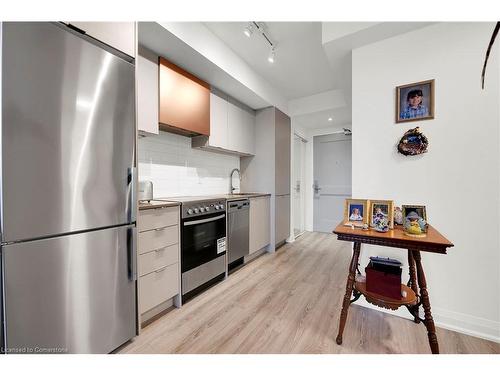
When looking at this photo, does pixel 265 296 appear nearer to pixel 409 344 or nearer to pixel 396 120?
pixel 409 344

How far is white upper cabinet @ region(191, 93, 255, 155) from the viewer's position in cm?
268

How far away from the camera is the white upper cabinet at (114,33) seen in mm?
1196

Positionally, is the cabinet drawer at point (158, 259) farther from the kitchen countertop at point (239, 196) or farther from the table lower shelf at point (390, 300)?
the table lower shelf at point (390, 300)

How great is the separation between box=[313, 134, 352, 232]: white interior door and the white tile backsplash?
249 centimetres

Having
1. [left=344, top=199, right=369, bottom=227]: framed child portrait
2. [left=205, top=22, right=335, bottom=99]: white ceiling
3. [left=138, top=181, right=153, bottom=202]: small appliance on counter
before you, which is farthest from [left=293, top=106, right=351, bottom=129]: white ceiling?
[left=138, top=181, right=153, bottom=202]: small appliance on counter

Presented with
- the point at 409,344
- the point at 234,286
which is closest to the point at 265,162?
the point at 234,286

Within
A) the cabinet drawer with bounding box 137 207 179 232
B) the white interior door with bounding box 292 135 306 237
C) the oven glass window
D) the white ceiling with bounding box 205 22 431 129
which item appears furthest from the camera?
the white interior door with bounding box 292 135 306 237

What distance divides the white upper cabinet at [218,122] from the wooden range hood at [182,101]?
15cm

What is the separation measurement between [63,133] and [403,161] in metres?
2.34

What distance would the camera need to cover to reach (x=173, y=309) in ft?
6.25

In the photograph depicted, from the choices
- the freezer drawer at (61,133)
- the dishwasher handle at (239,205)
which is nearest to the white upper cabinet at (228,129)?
the dishwasher handle at (239,205)

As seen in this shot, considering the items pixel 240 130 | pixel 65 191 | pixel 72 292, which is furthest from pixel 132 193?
pixel 240 130

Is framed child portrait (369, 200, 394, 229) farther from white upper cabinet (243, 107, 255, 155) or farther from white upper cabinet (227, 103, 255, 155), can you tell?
white upper cabinet (243, 107, 255, 155)

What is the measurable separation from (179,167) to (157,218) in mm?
1052
